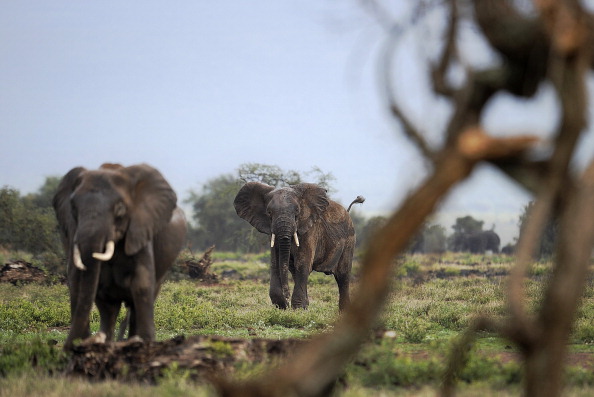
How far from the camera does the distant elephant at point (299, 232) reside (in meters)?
18.9

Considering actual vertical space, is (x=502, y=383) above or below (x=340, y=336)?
below

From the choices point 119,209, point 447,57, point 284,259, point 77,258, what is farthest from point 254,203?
point 447,57

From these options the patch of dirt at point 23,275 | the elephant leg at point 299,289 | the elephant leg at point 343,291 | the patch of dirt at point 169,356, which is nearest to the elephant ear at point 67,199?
the patch of dirt at point 169,356

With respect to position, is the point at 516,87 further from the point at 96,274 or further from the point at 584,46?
the point at 96,274

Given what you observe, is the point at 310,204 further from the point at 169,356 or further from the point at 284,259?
the point at 169,356

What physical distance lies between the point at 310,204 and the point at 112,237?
11236 millimetres

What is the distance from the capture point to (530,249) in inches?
187

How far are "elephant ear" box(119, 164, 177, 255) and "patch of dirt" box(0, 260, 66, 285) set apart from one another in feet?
53.5

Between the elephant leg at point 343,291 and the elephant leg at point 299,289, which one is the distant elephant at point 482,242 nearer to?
the elephant leg at point 343,291

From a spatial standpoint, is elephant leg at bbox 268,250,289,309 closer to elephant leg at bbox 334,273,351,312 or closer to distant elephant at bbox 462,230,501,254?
elephant leg at bbox 334,273,351,312

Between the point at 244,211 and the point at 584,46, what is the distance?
16.0 metres

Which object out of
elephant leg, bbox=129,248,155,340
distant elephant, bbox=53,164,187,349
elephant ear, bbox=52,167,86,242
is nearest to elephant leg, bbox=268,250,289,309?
distant elephant, bbox=53,164,187,349

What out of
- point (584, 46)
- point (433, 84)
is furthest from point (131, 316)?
point (584, 46)

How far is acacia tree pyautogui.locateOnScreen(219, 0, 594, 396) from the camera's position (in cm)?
455
